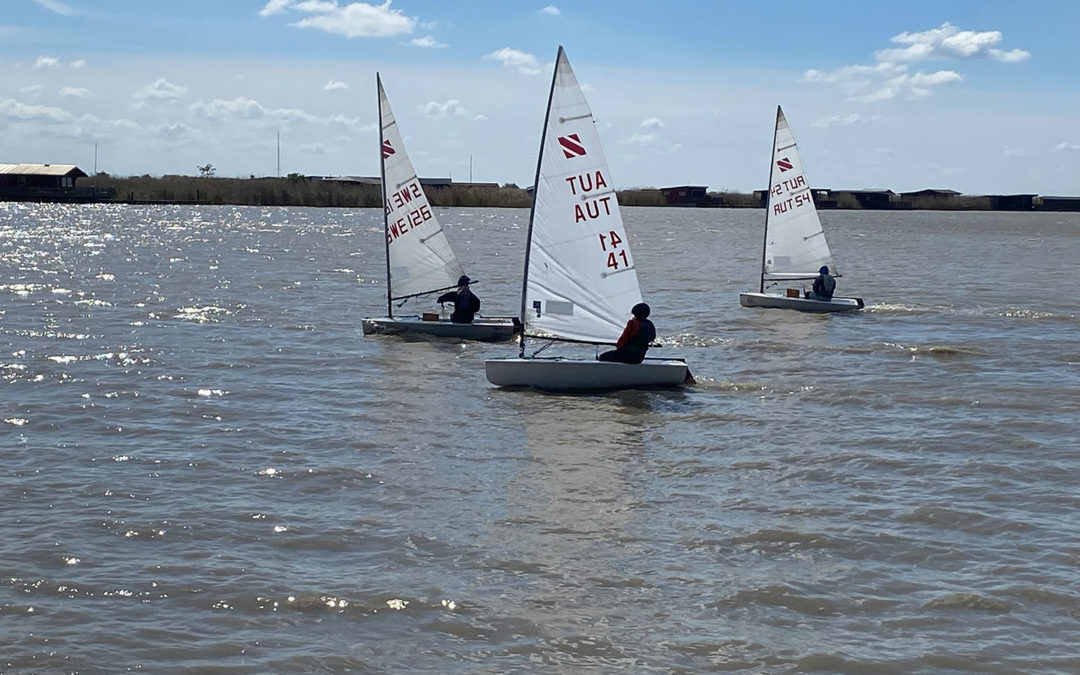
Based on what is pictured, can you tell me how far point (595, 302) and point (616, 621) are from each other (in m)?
10.8

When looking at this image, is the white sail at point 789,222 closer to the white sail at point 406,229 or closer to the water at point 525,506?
the water at point 525,506

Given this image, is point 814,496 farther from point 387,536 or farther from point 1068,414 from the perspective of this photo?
point 1068,414

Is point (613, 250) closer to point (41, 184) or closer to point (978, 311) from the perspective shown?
point (978, 311)

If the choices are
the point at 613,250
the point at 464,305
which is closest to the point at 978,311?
the point at 464,305

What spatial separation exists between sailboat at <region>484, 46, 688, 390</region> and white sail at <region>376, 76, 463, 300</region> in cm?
680

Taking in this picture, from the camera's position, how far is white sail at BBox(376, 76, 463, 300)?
87.8 ft

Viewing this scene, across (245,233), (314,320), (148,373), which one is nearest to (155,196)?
(245,233)

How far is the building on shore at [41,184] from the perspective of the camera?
125688 millimetres

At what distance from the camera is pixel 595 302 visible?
797 inches

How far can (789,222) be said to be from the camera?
34562mm

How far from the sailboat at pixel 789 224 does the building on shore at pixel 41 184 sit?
106m

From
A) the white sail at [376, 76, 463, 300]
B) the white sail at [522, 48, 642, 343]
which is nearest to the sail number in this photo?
the white sail at [522, 48, 642, 343]

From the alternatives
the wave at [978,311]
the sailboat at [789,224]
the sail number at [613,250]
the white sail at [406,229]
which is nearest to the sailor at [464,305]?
the white sail at [406,229]

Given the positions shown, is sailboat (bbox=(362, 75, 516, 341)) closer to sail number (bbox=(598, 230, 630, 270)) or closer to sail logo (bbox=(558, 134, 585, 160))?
sail number (bbox=(598, 230, 630, 270))
